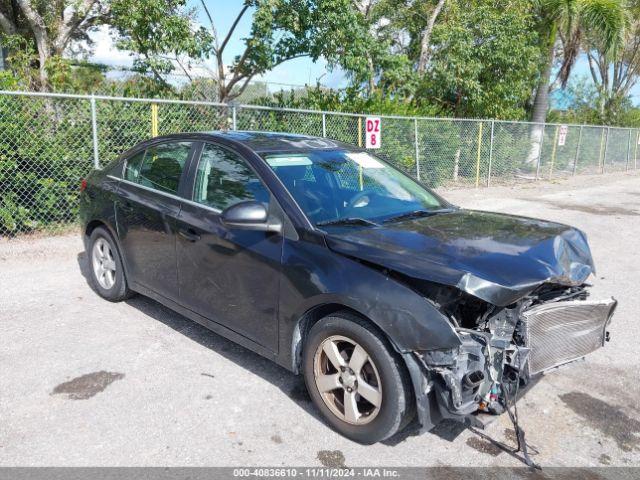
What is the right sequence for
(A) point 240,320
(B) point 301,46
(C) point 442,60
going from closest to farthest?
(A) point 240,320
(B) point 301,46
(C) point 442,60

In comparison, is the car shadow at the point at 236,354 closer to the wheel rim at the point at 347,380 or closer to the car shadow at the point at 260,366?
the car shadow at the point at 260,366

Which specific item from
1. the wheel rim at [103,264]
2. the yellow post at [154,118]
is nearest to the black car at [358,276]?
the wheel rim at [103,264]

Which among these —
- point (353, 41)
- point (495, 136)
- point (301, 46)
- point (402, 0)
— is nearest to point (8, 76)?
point (301, 46)

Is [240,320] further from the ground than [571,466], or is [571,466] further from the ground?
[240,320]

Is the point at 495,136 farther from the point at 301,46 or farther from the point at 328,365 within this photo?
the point at 328,365

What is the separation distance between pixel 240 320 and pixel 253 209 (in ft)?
2.65

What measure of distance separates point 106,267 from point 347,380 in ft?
9.91

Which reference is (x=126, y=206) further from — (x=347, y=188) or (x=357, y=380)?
(x=357, y=380)

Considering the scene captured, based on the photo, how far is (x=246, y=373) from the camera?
12.6 ft

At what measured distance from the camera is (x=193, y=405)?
11.2ft

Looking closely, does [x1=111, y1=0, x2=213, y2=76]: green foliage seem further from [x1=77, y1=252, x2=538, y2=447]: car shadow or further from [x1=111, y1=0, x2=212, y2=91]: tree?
[x1=77, y1=252, x2=538, y2=447]: car shadow

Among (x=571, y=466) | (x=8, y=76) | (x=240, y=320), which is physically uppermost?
(x=8, y=76)

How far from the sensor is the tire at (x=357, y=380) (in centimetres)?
278

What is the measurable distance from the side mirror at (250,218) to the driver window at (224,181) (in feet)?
0.66
